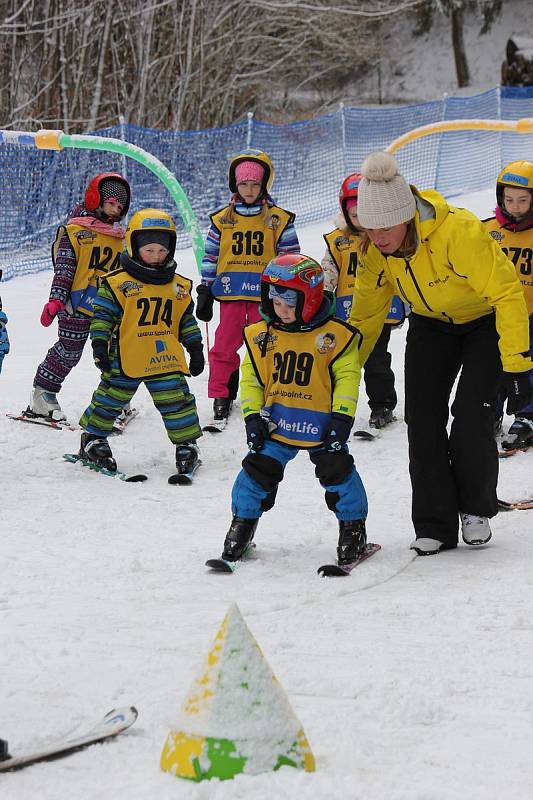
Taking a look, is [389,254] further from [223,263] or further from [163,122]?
[163,122]

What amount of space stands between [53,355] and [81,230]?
891mm

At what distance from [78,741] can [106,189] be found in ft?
16.7

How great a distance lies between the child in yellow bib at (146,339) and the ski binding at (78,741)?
11.8 feet

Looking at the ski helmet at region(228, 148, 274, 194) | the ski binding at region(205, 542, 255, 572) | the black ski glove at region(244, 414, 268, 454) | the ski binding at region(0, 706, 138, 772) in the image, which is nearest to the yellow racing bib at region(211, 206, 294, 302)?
the ski helmet at region(228, 148, 274, 194)

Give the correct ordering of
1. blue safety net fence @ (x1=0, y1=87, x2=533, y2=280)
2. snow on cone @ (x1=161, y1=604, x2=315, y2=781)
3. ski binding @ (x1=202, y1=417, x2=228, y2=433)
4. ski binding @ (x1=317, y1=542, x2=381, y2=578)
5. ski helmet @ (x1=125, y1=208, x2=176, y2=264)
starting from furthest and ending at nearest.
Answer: blue safety net fence @ (x1=0, y1=87, x2=533, y2=280), ski binding @ (x1=202, y1=417, x2=228, y2=433), ski helmet @ (x1=125, y1=208, x2=176, y2=264), ski binding @ (x1=317, y1=542, x2=381, y2=578), snow on cone @ (x1=161, y1=604, x2=315, y2=781)

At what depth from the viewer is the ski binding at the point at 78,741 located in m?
2.90

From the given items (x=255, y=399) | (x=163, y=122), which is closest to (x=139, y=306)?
(x=255, y=399)

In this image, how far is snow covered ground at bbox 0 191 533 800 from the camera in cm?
289

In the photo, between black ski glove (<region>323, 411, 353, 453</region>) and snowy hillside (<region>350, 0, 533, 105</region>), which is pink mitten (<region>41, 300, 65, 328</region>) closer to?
black ski glove (<region>323, 411, 353, 453</region>)

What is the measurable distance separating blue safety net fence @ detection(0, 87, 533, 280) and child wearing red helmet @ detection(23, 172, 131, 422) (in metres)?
5.94

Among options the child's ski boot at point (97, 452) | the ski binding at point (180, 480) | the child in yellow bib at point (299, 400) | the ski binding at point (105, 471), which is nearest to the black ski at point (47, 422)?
the ski binding at point (105, 471)

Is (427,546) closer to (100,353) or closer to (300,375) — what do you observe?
(300,375)

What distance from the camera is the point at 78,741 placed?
300 cm

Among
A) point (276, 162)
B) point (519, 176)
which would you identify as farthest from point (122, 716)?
point (276, 162)
